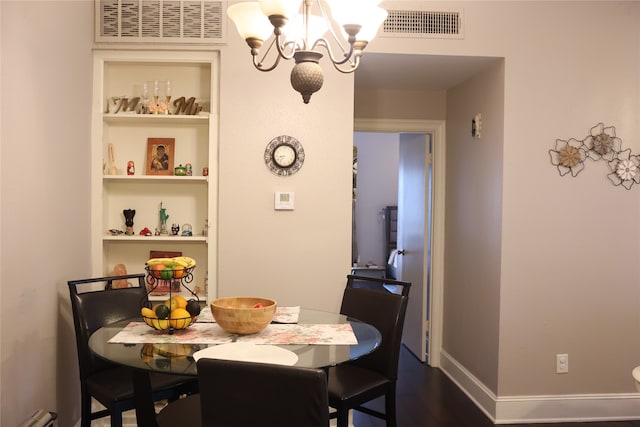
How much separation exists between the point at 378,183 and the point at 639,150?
5363 millimetres

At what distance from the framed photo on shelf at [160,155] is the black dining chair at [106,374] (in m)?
0.88

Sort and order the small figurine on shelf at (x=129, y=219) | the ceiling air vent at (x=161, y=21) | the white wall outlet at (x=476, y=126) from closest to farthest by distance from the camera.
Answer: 1. the ceiling air vent at (x=161, y=21)
2. the small figurine on shelf at (x=129, y=219)
3. the white wall outlet at (x=476, y=126)

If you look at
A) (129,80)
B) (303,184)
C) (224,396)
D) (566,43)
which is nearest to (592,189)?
(566,43)

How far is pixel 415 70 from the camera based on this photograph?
3607mm

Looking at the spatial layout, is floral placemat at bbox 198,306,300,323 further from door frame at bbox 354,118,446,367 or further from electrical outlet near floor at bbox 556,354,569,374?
door frame at bbox 354,118,446,367

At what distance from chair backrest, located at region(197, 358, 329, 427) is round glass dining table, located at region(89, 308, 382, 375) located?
209mm

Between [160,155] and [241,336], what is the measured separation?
170cm

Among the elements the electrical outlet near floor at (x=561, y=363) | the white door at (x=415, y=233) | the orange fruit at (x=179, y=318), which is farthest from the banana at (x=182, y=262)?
the white door at (x=415, y=233)

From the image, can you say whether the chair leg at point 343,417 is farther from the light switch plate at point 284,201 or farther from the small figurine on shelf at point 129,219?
the small figurine on shelf at point 129,219

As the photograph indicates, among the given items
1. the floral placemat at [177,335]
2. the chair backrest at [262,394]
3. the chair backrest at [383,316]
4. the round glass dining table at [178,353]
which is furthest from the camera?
the chair backrest at [383,316]

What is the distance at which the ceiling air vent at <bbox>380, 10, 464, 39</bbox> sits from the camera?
3211 millimetres

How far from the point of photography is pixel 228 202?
317 centimetres

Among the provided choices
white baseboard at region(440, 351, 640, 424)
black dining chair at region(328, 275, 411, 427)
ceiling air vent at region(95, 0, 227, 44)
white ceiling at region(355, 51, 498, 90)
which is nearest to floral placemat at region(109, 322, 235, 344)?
black dining chair at region(328, 275, 411, 427)

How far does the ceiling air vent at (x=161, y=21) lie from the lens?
3.12m
